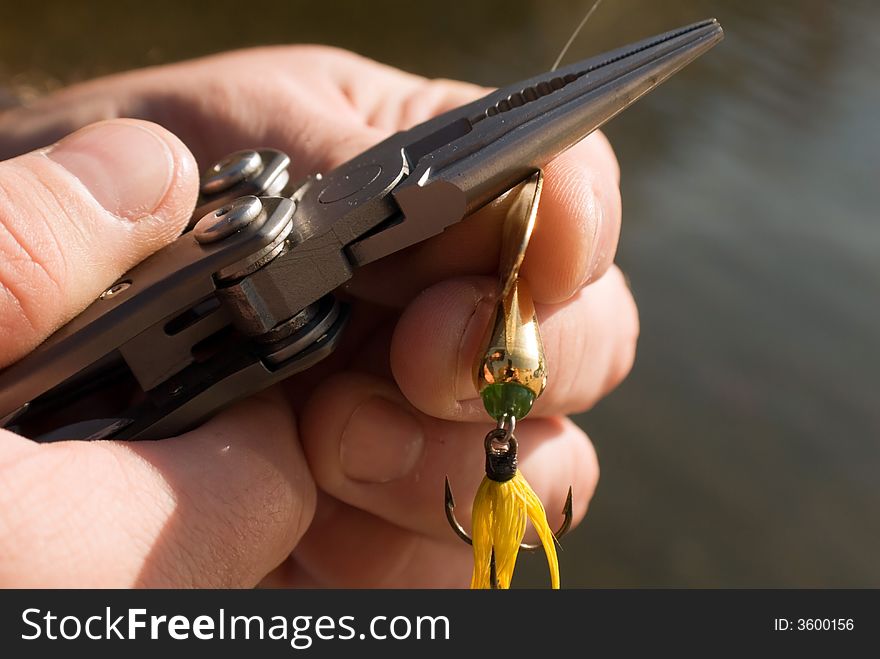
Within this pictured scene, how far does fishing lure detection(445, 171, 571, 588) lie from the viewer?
973 millimetres

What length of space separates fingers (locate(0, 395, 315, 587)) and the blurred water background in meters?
0.86

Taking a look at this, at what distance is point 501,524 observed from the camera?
1.02 m

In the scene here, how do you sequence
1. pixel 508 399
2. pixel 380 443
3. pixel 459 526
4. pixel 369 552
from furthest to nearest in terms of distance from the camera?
pixel 369 552, pixel 380 443, pixel 459 526, pixel 508 399

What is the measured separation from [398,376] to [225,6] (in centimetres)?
311

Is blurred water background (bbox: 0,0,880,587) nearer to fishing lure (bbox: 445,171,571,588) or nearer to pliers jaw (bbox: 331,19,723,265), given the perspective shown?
fishing lure (bbox: 445,171,571,588)

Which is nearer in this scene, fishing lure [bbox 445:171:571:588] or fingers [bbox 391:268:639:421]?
fishing lure [bbox 445:171:571:588]

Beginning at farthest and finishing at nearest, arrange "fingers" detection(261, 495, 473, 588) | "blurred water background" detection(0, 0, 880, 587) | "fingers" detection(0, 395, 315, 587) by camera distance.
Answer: "blurred water background" detection(0, 0, 880, 587) < "fingers" detection(261, 495, 473, 588) < "fingers" detection(0, 395, 315, 587)

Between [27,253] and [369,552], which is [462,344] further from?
[369,552]

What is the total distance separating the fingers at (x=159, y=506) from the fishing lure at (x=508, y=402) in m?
0.25

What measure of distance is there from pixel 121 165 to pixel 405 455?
24.0 inches

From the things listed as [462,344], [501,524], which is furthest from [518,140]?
[501,524]

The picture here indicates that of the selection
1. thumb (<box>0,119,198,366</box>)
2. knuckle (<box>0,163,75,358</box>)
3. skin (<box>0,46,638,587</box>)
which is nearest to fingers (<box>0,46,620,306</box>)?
skin (<box>0,46,638,587</box>)

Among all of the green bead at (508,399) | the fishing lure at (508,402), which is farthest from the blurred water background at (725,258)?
the green bead at (508,399)

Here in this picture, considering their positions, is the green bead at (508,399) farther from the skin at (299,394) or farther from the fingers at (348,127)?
the fingers at (348,127)
